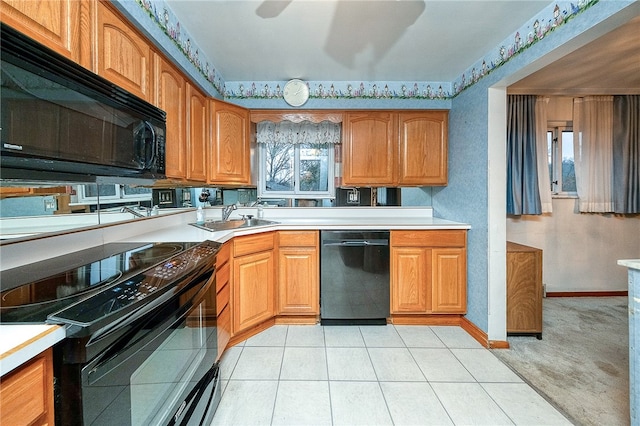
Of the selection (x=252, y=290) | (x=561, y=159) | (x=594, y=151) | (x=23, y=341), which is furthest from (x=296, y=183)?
(x=594, y=151)

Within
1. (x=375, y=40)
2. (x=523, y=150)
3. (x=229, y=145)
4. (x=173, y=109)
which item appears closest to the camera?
(x=173, y=109)

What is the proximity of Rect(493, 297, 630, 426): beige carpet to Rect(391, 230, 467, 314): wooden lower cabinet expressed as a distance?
539 millimetres

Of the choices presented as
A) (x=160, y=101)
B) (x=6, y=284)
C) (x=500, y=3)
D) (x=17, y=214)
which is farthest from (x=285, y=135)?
(x=6, y=284)

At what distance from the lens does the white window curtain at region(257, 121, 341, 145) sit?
300 cm

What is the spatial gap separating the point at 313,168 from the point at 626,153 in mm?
3433

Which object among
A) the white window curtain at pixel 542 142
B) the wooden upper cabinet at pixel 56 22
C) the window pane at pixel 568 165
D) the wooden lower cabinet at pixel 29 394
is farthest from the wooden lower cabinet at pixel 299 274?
the window pane at pixel 568 165

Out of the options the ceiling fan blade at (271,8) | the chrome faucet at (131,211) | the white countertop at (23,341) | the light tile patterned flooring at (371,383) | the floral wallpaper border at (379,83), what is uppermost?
the ceiling fan blade at (271,8)

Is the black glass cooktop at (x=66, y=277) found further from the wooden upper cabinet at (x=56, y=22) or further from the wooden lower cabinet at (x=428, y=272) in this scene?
the wooden lower cabinet at (x=428, y=272)

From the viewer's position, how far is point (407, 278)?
102 inches

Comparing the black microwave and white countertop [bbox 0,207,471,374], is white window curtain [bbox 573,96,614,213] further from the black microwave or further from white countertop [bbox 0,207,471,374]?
the black microwave

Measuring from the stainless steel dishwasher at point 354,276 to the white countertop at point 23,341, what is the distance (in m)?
2.02

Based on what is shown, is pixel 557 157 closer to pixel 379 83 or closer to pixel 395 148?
pixel 395 148

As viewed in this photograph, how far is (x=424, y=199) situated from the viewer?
3.16 meters

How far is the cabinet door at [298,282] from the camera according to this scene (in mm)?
2564
